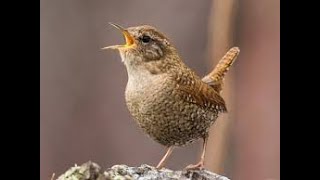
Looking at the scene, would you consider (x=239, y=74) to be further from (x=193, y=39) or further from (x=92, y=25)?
(x=92, y=25)

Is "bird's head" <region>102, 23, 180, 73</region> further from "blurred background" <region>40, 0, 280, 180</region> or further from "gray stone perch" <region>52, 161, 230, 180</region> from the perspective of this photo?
"blurred background" <region>40, 0, 280, 180</region>

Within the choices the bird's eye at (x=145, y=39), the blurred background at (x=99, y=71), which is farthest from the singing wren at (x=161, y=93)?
the blurred background at (x=99, y=71)

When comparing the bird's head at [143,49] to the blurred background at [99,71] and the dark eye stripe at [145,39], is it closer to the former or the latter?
the dark eye stripe at [145,39]

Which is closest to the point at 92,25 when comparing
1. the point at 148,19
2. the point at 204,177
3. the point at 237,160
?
the point at 148,19

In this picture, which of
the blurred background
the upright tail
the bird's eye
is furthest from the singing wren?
the blurred background

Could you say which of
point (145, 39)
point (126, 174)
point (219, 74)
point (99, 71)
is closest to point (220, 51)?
point (99, 71)
